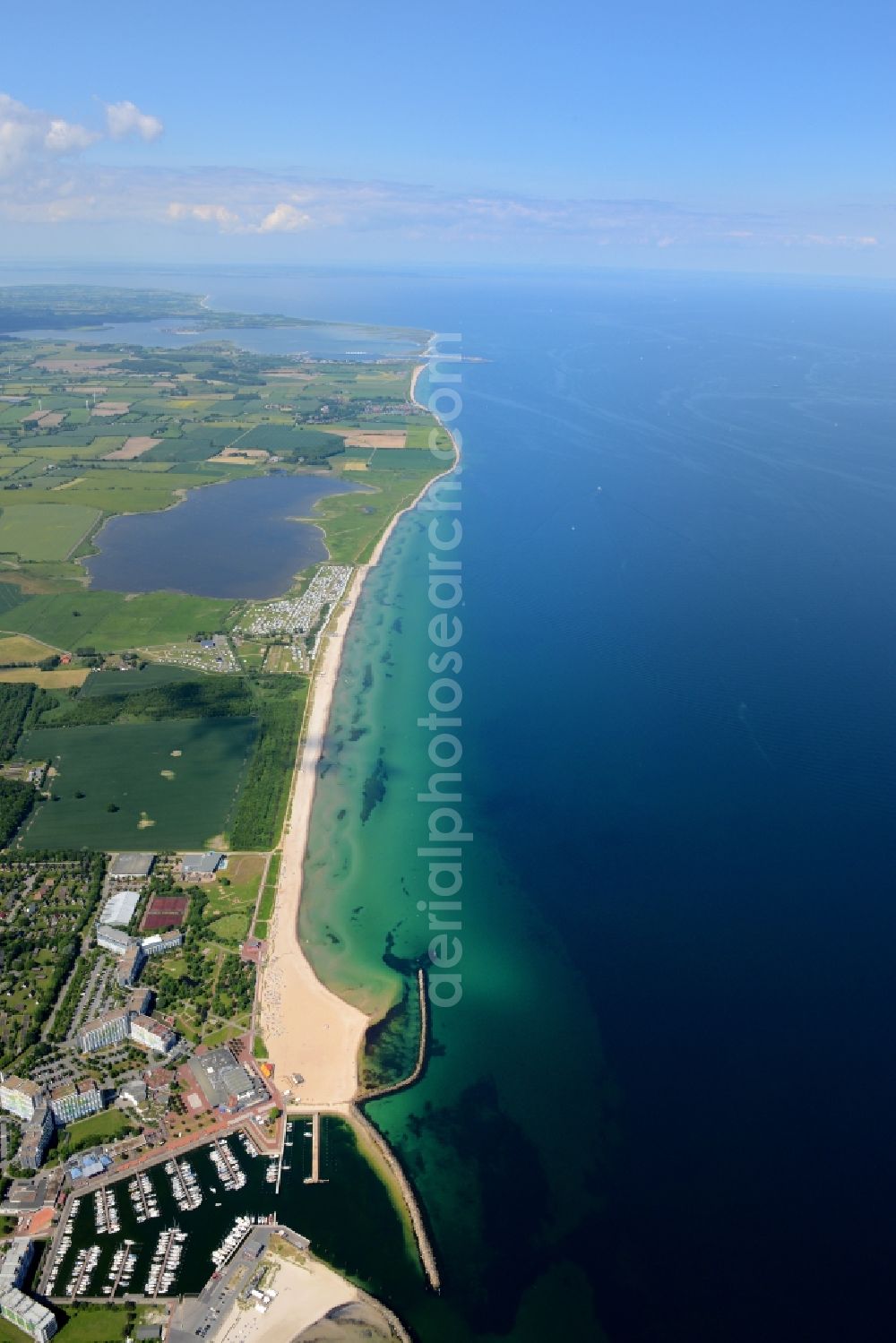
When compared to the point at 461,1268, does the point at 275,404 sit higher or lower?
higher

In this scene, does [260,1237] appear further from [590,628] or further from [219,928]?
[590,628]

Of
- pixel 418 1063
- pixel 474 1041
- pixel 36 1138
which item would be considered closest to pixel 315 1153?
pixel 418 1063

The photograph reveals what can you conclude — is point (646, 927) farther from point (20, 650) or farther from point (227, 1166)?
point (20, 650)

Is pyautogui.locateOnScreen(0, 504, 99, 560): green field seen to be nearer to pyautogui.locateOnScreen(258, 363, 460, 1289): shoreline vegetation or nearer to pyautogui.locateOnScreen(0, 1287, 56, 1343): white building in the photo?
pyautogui.locateOnScreen(258, 363, 460, 1289): shoreline vegetation

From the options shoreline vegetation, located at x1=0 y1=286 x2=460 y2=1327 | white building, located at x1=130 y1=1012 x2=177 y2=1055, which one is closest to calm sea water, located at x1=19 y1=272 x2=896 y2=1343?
shoreline vegetation, located at x1=0 y1=286 x2=460 y2=1327

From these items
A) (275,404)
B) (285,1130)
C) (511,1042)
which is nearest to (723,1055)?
(511,1042)

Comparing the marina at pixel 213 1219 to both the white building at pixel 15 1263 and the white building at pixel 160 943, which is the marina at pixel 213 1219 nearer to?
the white building at pixel 15 1263
